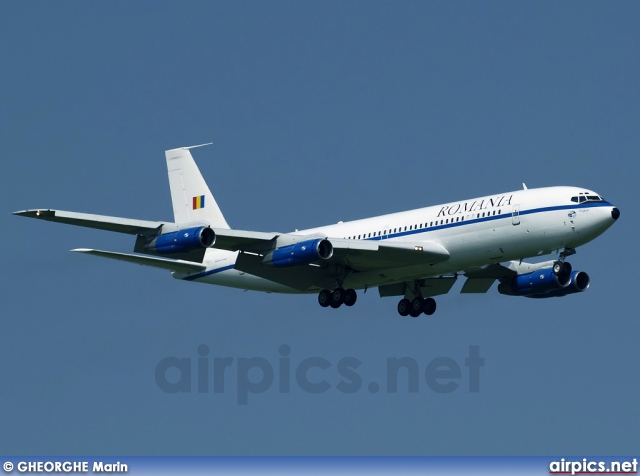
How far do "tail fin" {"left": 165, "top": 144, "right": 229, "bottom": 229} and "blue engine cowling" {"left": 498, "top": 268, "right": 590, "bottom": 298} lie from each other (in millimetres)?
16827

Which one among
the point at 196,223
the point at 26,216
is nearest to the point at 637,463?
the point at 196,223

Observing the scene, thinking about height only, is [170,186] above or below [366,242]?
above

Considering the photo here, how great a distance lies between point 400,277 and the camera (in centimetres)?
7994

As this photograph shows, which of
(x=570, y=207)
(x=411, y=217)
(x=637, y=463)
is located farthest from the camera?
(x=411, y=217)

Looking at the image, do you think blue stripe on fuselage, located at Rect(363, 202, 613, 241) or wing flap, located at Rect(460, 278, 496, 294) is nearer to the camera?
blue stripe on fuselage, located at Rect(363, 202, 613, 241)

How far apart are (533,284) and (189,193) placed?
20.8 meters

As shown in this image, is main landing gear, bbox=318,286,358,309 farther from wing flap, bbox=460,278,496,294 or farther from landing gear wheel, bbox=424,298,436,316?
wing flap, bbox=460,278,496,294

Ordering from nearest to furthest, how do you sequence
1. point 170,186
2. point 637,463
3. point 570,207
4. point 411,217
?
point 637,463, point 570,207, point 411,217, point 170,186

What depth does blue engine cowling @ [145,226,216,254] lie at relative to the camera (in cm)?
7444

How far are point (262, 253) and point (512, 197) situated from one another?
13.1 m

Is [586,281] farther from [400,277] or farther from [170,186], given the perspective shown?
[170,186]

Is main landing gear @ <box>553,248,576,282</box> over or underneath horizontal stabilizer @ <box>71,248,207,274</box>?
underneath

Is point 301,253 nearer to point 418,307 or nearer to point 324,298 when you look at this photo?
point 324,298

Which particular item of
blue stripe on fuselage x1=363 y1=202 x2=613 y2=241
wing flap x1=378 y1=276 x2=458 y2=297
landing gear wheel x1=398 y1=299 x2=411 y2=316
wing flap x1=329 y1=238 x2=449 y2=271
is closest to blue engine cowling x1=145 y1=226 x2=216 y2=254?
wing flap x1=329 y1=238 x2=449 y2=271
